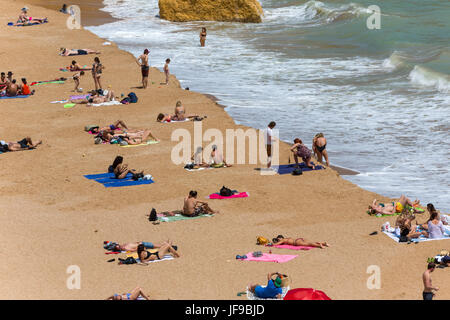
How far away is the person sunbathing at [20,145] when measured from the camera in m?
19.7

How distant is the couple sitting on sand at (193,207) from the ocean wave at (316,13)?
32025mm

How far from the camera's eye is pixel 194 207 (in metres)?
14.9

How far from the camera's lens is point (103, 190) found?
16.6 metres

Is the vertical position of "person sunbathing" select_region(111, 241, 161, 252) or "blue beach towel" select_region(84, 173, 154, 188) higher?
"blue beach towel" select_region(84, 173, 154, 188)

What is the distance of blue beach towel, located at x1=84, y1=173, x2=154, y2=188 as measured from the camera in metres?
16.9

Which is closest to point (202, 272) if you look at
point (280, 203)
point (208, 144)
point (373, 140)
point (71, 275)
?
point (71, 275)

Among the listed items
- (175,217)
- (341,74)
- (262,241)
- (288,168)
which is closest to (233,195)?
(175,217)

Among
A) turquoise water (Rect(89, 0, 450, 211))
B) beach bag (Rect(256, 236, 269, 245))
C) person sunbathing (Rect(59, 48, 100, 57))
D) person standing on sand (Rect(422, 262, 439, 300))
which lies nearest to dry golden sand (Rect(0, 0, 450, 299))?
beach bag (Rect(256, 236, 269, 245))

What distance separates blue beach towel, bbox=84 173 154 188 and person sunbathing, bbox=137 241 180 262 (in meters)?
4.20

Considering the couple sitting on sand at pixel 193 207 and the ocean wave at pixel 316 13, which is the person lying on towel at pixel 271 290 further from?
the ocean wave at pixel 316 13

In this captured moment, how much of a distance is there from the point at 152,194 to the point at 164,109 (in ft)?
26.5

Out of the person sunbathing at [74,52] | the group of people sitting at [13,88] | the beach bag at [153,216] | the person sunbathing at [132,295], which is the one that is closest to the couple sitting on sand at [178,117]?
the group of people sitting at [13,88]

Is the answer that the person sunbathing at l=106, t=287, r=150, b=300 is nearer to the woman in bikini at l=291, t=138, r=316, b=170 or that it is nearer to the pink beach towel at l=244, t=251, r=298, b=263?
the pink beach towel at l=244, t=251, r=298, b=263
